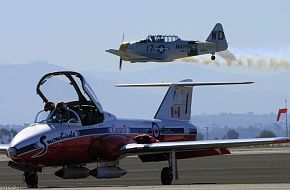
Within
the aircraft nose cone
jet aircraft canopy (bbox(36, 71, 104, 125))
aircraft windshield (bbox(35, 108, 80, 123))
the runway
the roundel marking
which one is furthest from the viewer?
the roundel marking

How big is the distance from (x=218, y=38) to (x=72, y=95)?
2987 inches

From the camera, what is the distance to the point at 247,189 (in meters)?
30.4

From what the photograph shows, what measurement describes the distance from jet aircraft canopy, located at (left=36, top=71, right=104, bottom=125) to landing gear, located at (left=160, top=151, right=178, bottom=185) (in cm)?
288

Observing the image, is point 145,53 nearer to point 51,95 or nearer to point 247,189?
point 51,95

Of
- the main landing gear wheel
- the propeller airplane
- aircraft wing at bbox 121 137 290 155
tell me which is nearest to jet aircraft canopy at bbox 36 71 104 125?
aircraft wing at bbox 121 137 290 155

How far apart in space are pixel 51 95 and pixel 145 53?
6989 cm

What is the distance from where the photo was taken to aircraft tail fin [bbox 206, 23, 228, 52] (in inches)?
4434

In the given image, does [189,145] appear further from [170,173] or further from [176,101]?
[176,101]

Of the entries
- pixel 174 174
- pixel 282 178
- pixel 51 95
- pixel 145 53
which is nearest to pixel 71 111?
pixel 51 95

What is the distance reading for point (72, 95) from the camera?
38844 mm

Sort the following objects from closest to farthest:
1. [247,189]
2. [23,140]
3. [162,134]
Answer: [247,189], [23,140], [162,134]

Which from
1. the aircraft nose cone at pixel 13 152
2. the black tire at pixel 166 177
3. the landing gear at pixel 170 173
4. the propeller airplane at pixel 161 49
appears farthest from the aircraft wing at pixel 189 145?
the propeller airplane at pixel 161 49

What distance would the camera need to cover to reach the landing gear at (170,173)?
3934 cm

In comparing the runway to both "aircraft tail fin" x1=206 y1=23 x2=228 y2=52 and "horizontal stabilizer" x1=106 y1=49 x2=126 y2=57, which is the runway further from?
"aircraft tail fin" x1=206 y1=23 x2=228 y2=52
